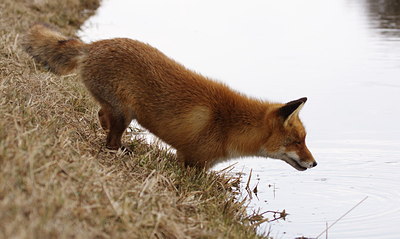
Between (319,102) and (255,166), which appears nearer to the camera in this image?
(255,166)

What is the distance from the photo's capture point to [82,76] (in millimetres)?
7477

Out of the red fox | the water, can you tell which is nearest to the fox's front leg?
the red fox

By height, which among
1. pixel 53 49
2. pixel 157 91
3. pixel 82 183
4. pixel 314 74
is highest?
pixel 82 183

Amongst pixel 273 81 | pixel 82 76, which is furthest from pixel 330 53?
pixel 82 76

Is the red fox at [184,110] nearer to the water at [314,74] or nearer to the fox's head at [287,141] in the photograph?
the fox's head at [287,141]

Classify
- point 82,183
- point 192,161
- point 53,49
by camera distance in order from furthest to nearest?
point 53,49, point 192,161, point 82,183

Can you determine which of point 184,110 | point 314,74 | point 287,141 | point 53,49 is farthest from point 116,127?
point 314,74

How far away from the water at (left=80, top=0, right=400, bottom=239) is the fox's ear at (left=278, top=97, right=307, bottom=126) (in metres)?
1.17

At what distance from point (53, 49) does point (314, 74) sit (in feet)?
23.9

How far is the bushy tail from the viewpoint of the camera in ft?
25.4

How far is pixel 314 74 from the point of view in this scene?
45.3 feet

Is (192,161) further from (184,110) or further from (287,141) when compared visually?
(287,141)

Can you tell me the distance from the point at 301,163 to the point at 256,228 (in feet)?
3.58

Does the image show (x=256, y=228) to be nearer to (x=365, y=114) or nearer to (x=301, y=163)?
(x=301, y=163)
